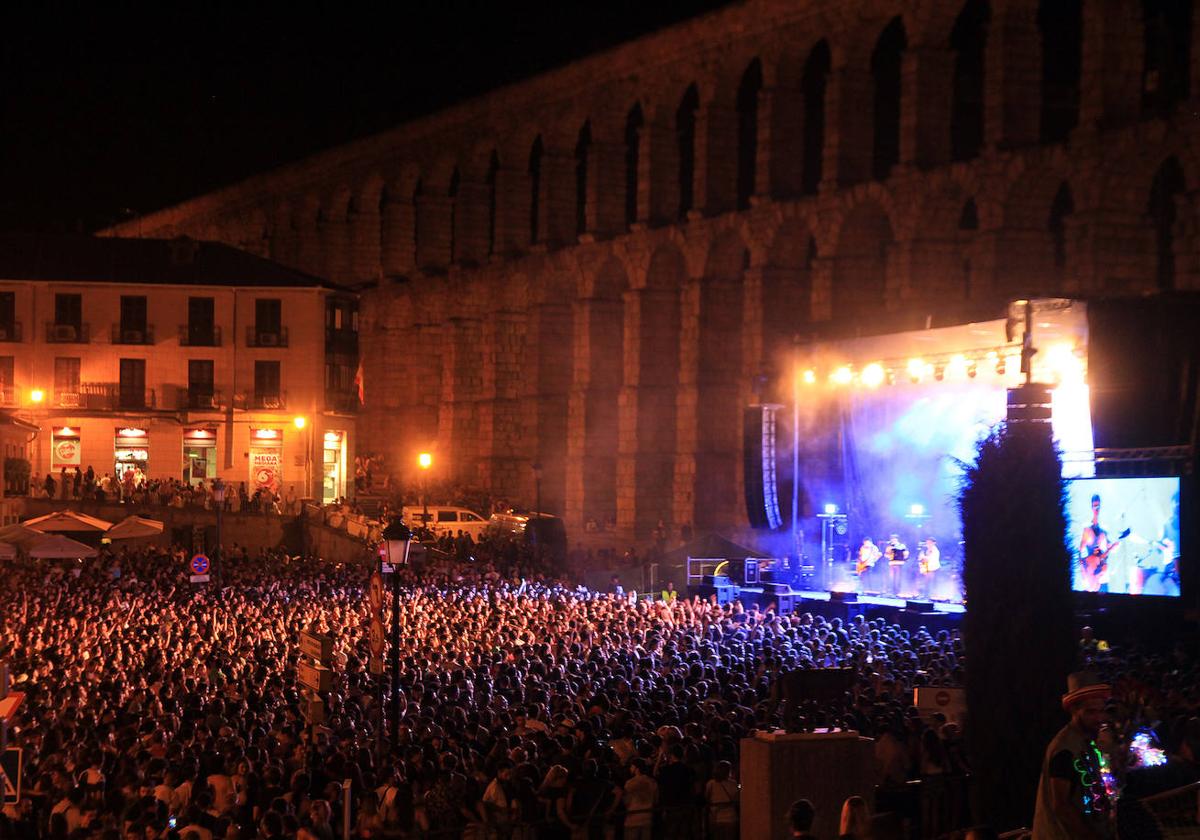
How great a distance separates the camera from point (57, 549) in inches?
1377

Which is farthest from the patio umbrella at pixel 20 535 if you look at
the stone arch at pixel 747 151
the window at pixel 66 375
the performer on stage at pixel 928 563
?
the stone arch at pixel 747 151

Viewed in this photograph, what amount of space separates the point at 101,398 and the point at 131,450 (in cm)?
223

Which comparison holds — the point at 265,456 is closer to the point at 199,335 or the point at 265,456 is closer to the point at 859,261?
the point at 199,335

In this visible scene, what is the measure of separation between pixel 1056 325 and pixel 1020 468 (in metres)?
15.9

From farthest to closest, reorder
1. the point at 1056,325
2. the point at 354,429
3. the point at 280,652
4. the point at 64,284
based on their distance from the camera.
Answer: the point at 354,429 < the point at 64,284 < the point at 1056,325 < the point at 280,652

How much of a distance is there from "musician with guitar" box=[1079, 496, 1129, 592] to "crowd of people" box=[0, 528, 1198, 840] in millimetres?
2995

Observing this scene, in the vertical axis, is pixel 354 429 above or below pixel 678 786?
above

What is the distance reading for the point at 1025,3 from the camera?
40375 mm

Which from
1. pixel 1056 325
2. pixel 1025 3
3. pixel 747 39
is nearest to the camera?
pixel 1056 325

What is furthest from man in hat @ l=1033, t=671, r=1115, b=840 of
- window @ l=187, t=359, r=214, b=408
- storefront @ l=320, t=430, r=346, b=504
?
storefront @ l=320, t=430, r=346, b=504

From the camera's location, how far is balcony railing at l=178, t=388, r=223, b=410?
6253 centimetres

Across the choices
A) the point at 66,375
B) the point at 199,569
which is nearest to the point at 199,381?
the point at 66,375

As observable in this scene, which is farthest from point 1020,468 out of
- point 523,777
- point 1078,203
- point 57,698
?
point 1078,203

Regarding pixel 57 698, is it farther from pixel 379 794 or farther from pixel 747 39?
pixel 747 39
